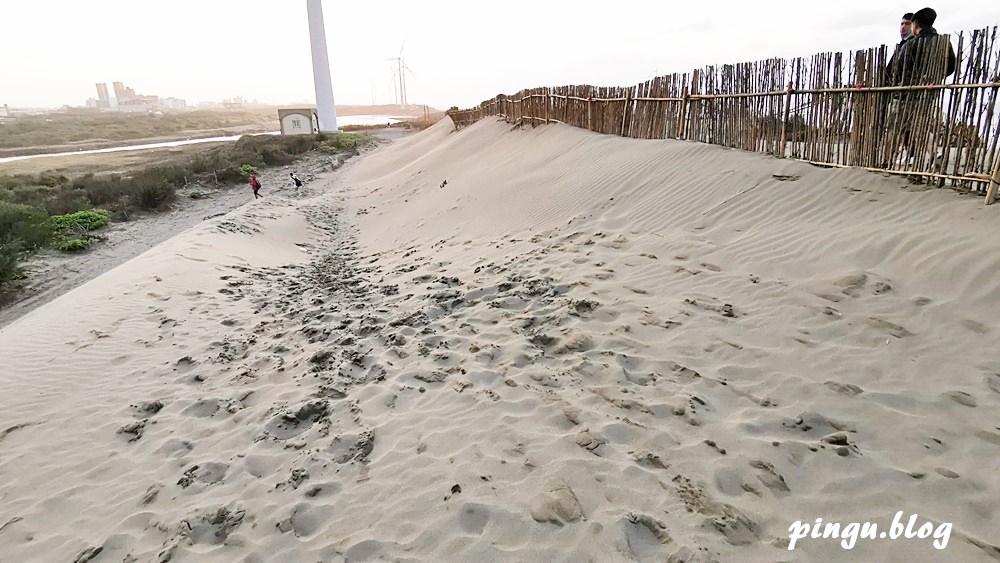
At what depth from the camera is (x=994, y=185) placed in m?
4.46

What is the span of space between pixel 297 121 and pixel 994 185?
39.8 m

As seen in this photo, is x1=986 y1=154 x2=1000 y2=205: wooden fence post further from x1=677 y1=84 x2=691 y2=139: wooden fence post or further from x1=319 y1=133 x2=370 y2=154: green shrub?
x1=319 y1=133 x2=370 y2=154: green shrub

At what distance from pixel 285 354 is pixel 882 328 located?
183 inches

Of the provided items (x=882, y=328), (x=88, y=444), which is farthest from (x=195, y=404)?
(x=882, y=328)

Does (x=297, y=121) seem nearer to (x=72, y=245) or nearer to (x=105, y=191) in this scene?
(x=105, y=191)

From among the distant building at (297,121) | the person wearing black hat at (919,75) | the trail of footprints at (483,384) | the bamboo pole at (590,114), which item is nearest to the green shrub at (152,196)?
the trail of footprints at (483,384)

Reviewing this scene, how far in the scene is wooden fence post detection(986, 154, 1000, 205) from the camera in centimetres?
442

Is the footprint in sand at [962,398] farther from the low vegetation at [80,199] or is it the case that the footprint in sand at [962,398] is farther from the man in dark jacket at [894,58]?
the low vegetation at [80,199]

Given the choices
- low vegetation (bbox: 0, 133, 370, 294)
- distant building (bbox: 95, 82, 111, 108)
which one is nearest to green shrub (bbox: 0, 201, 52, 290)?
low vegetation (bbox: 0, 133, 370, 294)

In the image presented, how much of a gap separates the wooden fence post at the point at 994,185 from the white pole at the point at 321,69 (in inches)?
1683

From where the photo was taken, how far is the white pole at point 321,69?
40562 mm

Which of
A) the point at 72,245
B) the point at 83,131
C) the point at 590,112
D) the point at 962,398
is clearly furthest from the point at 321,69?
the point at 962,398

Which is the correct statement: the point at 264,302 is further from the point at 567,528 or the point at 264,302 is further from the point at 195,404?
the point at 567,528

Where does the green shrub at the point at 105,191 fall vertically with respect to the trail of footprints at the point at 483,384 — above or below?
above
